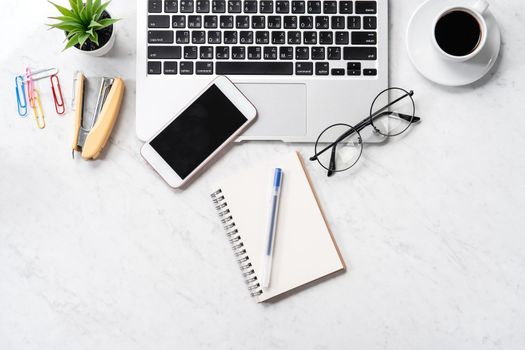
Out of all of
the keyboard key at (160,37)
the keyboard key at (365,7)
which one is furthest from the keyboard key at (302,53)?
the keyboard key at (160,37)

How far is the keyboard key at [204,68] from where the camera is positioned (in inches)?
36.0

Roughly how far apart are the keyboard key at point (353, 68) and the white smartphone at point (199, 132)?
17cm

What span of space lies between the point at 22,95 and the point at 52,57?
0.27 feet

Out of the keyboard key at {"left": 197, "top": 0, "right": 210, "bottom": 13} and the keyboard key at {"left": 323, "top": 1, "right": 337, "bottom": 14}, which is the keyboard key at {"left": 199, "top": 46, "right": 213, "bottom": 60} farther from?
the keyboard key at {"left": 323, "top": 1, "right": 337, "bottom": 14}

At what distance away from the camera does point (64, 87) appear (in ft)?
3.07

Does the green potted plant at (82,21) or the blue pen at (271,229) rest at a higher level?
the green potted plant at (82,21)

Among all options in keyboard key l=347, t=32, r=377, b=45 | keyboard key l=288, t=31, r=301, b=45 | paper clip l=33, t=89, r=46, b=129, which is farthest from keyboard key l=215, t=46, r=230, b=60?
paper clip l=33, t=89, r=46, b=129

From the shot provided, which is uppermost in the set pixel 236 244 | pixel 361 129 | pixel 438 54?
pixel 438 54

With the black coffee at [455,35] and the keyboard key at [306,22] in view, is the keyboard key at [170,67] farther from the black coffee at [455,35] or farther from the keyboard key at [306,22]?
the black coffee at [455,35]

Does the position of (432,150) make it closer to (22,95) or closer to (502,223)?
(502,223)

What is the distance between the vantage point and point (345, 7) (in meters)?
0.92

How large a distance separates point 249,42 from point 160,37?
0.47 feet

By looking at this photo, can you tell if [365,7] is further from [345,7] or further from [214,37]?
[214,37]

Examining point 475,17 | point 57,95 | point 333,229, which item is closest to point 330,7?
point 475,17
